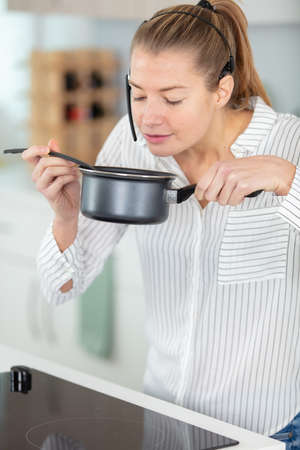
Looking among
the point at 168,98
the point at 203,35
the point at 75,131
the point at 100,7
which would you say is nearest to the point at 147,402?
the point at 168,98

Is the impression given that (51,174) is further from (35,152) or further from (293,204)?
(293,204)

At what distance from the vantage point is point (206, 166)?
1609 millimetres

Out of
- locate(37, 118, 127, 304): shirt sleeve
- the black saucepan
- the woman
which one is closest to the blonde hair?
the woman

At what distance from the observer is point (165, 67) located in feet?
4.49

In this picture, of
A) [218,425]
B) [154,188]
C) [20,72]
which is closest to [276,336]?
[218,425]

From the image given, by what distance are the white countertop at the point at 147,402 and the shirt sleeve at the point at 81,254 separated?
145 mm

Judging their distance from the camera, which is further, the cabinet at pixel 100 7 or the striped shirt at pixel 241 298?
the cabinet at pixel 100 7

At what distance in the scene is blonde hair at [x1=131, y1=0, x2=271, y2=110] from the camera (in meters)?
1.39

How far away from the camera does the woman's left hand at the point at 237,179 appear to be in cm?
130

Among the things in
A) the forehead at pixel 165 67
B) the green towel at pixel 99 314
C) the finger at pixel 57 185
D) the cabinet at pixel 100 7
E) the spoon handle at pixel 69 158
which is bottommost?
the green towel at pixel 99 314

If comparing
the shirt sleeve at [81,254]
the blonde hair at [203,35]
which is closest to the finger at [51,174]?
the shirt sleeve at [81,254]

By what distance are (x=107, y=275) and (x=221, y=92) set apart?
1694mm

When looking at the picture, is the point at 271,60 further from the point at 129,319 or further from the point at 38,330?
the point at 38,330

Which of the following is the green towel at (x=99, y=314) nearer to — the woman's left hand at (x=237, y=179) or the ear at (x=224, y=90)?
the ear at (x=224, y=90)
